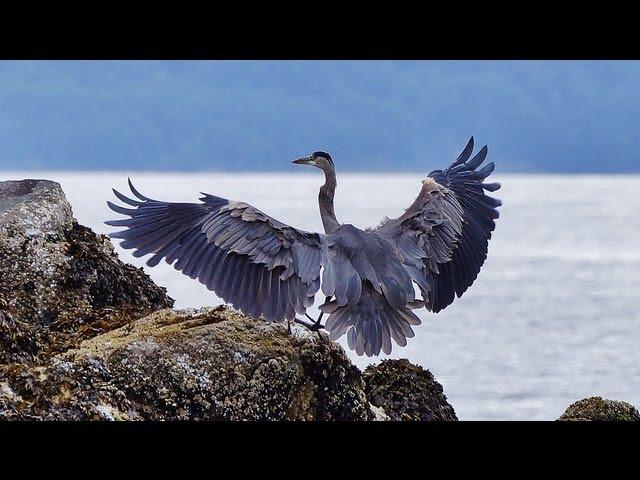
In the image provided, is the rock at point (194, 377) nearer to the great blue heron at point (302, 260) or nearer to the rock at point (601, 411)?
the great blue heron at point (302, 260)

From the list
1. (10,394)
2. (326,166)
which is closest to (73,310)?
(10,394)

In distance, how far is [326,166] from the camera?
9.61m

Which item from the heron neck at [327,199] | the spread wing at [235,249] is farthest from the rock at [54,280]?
the heron neck at [327,199]

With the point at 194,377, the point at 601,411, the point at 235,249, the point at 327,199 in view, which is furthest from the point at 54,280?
the point at 601,411

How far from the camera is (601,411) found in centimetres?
825

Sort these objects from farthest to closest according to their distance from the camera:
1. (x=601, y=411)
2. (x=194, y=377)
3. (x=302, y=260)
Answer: (x=601, y=411), (x=302, y=260), (x=194, y=377)

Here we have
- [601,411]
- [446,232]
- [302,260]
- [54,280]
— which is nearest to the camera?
[302,260]

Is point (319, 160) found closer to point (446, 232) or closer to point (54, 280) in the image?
point (446, 232)

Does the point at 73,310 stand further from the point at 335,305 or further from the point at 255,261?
the point at 335,305

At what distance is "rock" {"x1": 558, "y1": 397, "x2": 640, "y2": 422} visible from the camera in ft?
27.0

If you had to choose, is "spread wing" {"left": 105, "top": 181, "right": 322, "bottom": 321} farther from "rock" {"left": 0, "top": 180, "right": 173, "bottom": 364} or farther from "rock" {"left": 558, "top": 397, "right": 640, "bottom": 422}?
"rock" {"left": 558, "top": 397, "right": 640, "bottom": 422}

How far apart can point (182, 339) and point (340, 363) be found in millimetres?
1071

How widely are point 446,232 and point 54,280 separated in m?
3.03

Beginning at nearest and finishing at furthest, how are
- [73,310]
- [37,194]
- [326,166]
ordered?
1. [73,310]
2. [37,194]
3. [326,166]
